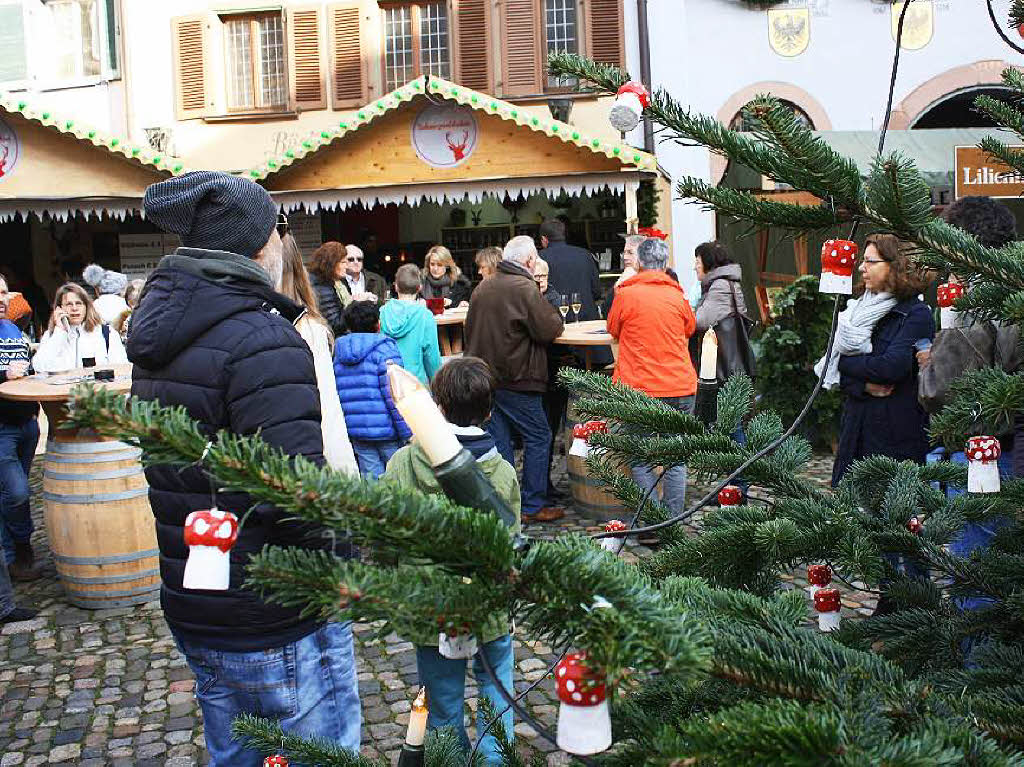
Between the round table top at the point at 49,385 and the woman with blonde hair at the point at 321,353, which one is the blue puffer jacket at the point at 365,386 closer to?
the round table top at the point at 49,385

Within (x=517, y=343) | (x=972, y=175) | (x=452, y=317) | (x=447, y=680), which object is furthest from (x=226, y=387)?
(x=972, y=175)

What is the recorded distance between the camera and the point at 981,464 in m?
2.12

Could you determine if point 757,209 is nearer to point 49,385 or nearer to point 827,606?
point 827,606

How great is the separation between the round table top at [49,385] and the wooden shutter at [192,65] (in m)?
10.0

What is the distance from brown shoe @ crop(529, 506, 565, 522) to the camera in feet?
23.0

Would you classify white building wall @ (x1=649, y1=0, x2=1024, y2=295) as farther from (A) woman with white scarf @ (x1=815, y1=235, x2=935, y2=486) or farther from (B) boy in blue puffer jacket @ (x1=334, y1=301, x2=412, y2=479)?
(A) woman with white scarf @ (x1=815, y1=235, x2=935, y2=486)

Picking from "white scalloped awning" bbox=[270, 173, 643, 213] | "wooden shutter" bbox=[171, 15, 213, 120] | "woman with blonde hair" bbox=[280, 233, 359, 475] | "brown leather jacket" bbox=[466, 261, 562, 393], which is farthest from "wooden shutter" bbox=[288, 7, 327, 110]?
"woman with blonde hair" bbox=[280, 233, 359, 475]

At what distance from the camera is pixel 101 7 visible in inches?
609

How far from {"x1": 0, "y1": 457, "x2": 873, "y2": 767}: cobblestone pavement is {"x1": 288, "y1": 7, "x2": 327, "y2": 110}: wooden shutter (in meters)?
11.0

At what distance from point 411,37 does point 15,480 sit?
10990mm

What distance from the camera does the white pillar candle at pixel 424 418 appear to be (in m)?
1.01

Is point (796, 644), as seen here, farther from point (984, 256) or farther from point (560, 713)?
point (984, 256)

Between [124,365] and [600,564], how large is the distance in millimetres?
6225

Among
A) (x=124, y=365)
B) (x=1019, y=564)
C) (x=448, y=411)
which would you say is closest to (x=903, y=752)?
(x=1019, y=564)
